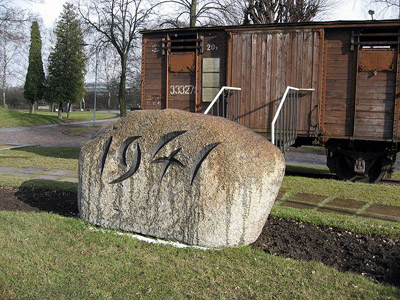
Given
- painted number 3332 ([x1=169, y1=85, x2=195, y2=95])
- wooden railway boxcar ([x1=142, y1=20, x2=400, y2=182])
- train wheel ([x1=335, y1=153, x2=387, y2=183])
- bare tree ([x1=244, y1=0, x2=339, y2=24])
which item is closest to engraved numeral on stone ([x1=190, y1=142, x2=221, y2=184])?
wooden railway boxcar ([x1=142, y1=20, x2=400, y2=182])

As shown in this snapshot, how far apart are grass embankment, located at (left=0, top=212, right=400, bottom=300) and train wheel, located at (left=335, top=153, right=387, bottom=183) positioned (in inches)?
258

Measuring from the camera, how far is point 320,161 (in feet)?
48.0

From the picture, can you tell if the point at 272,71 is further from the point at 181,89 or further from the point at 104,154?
the point at 104,154

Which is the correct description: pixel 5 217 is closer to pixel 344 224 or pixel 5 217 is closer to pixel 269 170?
pixel 269 170

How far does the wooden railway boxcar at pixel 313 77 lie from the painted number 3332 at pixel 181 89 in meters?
0.03

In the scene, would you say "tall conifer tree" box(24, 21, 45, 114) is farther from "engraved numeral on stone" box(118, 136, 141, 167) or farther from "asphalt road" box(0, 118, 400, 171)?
"engraved numeral on stone" box(118, 136, 141, 167)

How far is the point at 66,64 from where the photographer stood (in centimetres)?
3750

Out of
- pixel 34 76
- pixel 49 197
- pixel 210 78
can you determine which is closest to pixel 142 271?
pixel 49 197

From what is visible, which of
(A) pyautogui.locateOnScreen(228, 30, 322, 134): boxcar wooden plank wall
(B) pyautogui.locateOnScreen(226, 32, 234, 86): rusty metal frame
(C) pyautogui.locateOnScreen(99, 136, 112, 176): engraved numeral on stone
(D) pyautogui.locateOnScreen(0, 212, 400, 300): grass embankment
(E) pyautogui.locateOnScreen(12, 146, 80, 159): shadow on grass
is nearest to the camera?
(D) pyautogui.locateOnScreen(0, 212, 400, 300): grass embankment

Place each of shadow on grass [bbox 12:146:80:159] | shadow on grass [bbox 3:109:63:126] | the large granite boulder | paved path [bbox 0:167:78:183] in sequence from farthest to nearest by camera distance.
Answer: shadow on grass [bbox 3:109:63:126], shadow on grass [bbox 12:146:80:159], paved path [bbox 0:167:78:183], the large granite boulder

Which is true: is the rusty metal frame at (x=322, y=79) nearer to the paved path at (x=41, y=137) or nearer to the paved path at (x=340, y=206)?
the paved path at (x=340, y=206)

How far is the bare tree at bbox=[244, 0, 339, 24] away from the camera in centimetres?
1923

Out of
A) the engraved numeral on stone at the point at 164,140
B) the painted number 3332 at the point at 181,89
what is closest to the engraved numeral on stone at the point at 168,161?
the engraved numeral on stone at the point at 164,140

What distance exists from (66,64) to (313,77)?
3182 cm
